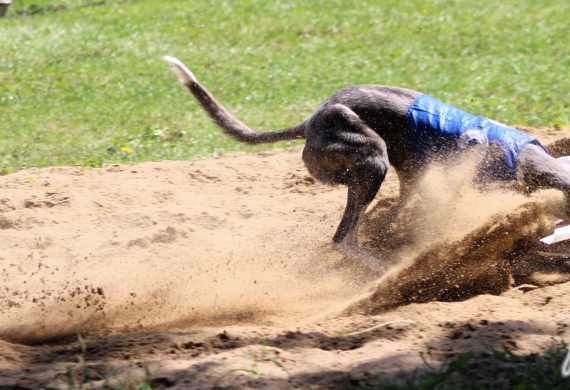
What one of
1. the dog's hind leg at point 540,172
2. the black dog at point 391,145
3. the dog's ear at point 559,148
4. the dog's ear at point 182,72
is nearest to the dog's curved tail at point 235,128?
the dog's ear at point 182,72

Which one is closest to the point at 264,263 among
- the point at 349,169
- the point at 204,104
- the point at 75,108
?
the point at 349,169

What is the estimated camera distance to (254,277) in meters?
5.72

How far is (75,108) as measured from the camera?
10289 mm

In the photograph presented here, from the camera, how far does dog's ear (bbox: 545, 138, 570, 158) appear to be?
24.6ft

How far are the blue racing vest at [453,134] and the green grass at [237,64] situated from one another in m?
2.87

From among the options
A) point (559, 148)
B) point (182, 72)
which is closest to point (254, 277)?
point (182, 72)

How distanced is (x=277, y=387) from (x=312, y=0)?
1345cm

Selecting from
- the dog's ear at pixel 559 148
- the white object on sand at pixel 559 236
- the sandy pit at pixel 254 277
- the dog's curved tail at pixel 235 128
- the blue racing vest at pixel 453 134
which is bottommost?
the sandy pit at pixel 254 277

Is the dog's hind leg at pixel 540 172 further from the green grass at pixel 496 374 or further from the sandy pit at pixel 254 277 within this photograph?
the green grass at pixel 496 374

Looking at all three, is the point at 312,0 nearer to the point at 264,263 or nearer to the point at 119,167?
the point at 119,167

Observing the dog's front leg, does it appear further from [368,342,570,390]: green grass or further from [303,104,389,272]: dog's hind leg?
[368,342,570,390]: green grass

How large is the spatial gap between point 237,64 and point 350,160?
687 centimetres

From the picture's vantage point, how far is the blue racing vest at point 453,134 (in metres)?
5.89

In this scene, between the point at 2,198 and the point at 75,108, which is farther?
the point at 75,108
